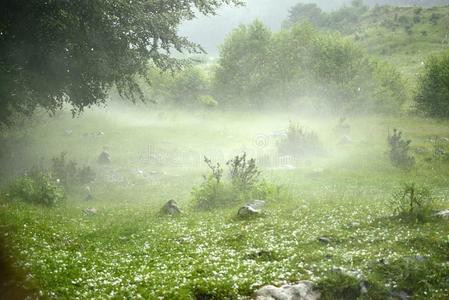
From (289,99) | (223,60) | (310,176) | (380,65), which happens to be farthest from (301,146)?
(223,60)

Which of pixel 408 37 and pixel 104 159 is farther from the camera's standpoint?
pixel 408 37

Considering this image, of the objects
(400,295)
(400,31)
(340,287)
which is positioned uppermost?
(400,31)

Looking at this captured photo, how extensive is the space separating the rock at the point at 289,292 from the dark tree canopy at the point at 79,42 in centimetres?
1634

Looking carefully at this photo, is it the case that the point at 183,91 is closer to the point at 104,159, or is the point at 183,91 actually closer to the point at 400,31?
the point at 104,159

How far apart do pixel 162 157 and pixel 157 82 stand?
47.4 metres

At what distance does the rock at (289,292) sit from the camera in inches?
420

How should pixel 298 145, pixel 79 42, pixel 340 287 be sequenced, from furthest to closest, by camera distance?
1. pixel 298 145
2. pixel 79 42
3. pixel 340 287

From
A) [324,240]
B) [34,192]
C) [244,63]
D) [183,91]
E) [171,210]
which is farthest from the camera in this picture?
[244,63]

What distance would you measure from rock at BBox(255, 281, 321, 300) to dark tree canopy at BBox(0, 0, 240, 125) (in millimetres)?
16344

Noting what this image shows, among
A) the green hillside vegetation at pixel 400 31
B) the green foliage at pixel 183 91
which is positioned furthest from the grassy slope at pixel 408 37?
the green foliage at pixel 183 91

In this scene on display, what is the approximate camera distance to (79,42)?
2264cm

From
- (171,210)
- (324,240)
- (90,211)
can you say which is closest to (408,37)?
(171,210)

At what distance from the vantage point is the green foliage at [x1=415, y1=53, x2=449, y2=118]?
61.8m

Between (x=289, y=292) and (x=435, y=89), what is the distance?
63.3 meters
